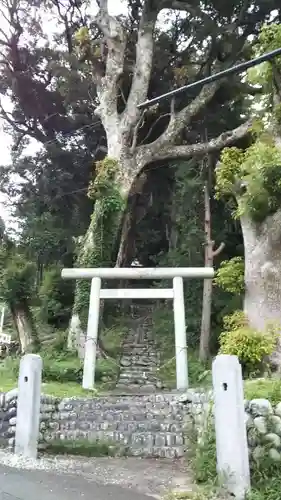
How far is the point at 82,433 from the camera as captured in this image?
648cm

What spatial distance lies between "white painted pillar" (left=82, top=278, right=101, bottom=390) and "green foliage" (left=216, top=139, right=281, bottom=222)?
3.39m

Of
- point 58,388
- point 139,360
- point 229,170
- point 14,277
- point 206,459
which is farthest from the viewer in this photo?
point 139,360

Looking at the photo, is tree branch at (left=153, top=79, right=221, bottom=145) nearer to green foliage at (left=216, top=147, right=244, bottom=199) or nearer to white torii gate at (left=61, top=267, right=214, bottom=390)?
green foliage at (left=216, top=147, right=244, bottom=199)

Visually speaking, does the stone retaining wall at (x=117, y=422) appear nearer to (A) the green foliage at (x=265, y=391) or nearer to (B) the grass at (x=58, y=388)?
(B) the grass at (x=58, y=388)

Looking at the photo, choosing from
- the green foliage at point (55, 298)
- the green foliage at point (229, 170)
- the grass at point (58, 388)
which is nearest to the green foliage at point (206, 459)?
the grass at point (58, 388)

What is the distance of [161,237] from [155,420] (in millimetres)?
15289

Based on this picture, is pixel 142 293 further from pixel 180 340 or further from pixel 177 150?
pixel 177 150

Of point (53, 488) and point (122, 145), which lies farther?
point (122, 145)

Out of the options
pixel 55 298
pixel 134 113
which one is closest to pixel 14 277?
pixel 55 298

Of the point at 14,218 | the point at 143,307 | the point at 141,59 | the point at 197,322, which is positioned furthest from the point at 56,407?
the point at 14,218

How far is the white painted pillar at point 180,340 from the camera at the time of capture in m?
9.26

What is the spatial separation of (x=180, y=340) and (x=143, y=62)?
30.2 feet

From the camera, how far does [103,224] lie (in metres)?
12.5

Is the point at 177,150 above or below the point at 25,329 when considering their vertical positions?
above
